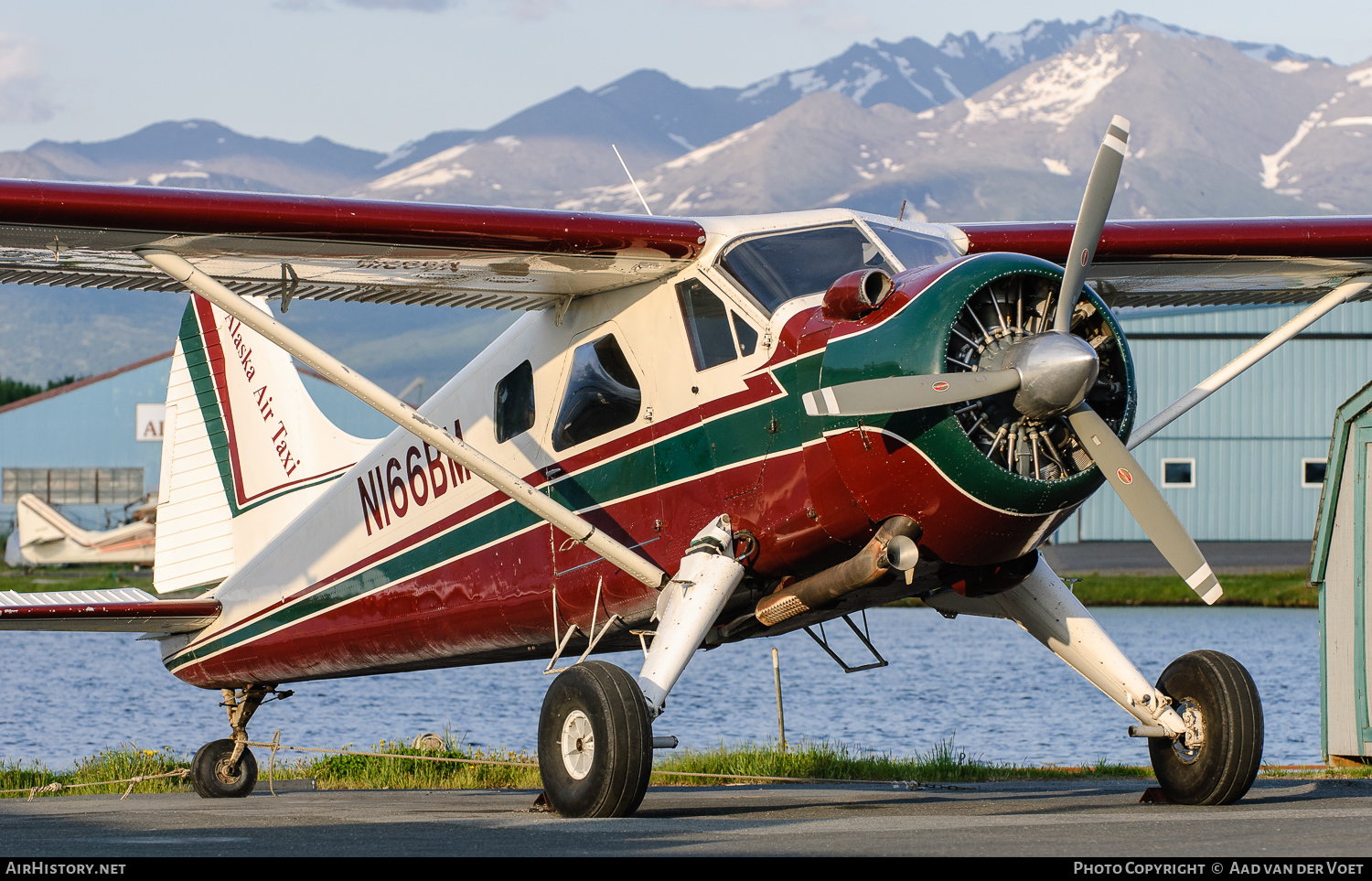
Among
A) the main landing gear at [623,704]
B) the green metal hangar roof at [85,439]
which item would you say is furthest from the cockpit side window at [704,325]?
the green metal hangar roof at [85,439]

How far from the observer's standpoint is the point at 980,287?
6.89 meters

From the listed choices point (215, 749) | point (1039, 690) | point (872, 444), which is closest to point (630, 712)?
point (872, 444)

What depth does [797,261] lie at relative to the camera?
7895 mm

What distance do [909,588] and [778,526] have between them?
782mm

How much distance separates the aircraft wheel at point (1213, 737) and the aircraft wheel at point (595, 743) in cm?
281

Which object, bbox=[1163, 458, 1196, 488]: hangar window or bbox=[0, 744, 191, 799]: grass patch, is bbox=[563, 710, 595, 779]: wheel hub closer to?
bbox=[0, 744, 191, 799]: grass patch

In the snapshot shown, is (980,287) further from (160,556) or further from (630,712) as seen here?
(160,556)

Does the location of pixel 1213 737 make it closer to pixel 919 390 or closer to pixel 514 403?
pixel 919 390

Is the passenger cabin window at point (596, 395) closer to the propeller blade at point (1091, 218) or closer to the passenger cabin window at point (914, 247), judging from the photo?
the passenger cabin window at point (914, 247)

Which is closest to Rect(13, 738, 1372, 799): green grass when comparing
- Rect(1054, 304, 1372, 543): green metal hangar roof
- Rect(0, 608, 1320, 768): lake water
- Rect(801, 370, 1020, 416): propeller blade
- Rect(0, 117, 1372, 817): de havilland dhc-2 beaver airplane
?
Rect(0, 117, 1372, 817): de havilland dhc-2 beaver airplane

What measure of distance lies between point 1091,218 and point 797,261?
4.78 feet

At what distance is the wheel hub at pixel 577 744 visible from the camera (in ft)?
24.2

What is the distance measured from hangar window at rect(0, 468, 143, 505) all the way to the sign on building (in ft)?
5.23
